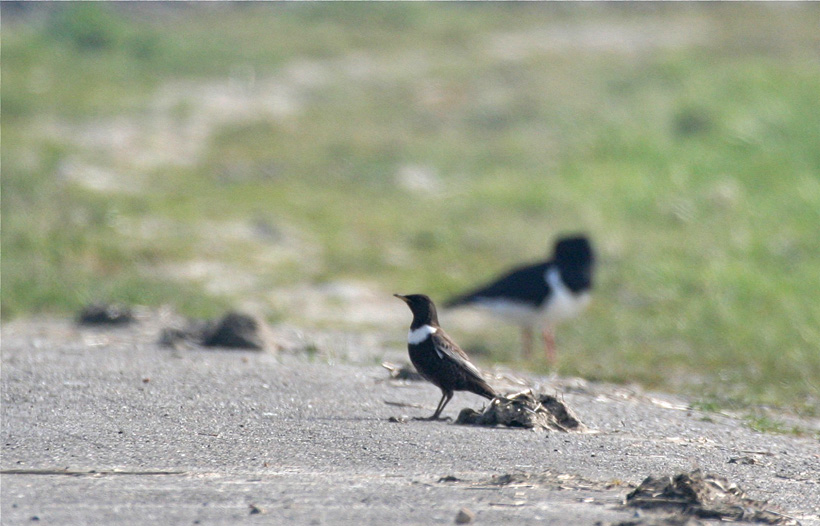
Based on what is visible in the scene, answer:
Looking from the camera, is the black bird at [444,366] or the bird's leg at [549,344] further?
the bird's leg at [549,344]

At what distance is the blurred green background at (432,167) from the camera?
9.48 meters

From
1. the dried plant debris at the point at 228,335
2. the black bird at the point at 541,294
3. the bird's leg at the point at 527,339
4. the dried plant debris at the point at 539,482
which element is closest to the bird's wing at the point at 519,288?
the black bird at the point at 541,294

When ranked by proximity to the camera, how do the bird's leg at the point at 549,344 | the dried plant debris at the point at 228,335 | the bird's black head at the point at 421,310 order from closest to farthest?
the bird's black head at the point at 421,310
the dried plant debris at the point at 228,335
the bird's leg at the point at 549,344

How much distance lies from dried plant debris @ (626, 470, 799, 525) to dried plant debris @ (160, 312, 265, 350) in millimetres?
3422

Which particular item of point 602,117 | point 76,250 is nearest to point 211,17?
point 602,117

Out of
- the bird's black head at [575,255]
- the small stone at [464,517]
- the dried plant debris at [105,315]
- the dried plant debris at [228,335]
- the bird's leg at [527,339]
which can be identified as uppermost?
the bird's black head at [575,255]

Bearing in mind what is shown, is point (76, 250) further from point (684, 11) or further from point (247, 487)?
point (684, 11)

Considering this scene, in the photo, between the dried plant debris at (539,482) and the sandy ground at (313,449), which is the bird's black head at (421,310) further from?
the dried plant debris at (539,482)

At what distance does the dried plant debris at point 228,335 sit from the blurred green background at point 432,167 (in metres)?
1.85

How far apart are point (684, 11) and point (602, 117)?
7.99 m

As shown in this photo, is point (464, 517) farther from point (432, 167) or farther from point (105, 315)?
point (432, 167)

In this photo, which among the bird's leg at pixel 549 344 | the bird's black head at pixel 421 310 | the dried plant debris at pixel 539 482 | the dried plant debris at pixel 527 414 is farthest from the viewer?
the bird's leg at pixel 549 344

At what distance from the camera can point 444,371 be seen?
5.30m

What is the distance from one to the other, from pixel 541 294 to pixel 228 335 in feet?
9.77
